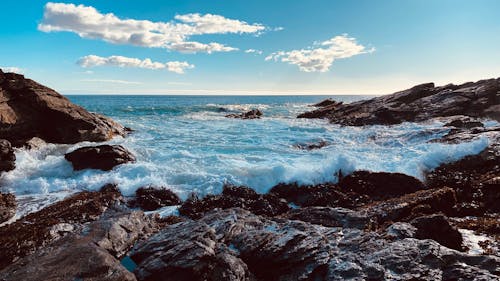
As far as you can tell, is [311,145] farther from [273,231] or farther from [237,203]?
[273,231]

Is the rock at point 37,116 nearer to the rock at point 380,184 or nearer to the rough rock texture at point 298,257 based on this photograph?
the rough rock texture at point 298,257

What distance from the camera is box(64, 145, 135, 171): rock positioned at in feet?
48.9

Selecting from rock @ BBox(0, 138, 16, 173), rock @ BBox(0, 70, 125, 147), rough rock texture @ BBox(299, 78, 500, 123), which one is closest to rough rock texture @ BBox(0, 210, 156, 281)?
rock @ BBox(0, 138, 16, 173)

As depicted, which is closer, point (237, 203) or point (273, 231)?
point (273, 231)

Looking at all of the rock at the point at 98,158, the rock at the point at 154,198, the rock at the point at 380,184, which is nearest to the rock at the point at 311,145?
the rock at the point at 380,184

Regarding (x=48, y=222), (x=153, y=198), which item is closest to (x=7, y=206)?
(x=48, y=222)

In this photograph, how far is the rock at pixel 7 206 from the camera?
32.9 ft

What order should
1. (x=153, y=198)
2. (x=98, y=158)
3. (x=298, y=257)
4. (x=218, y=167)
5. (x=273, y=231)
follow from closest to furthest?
(x=298, y=257) < (x=273, y=231) < (x=153, y=198) < (x=98, y=158) < (x=218, y=167)

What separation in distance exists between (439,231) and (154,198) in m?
9.06

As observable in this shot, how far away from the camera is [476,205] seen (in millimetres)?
10195

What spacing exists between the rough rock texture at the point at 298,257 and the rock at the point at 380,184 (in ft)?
19.8

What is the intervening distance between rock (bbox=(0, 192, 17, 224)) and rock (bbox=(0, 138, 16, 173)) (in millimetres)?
2852

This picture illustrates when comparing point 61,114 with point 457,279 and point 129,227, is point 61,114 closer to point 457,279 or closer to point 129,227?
point 129,227

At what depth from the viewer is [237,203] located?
464 inches
